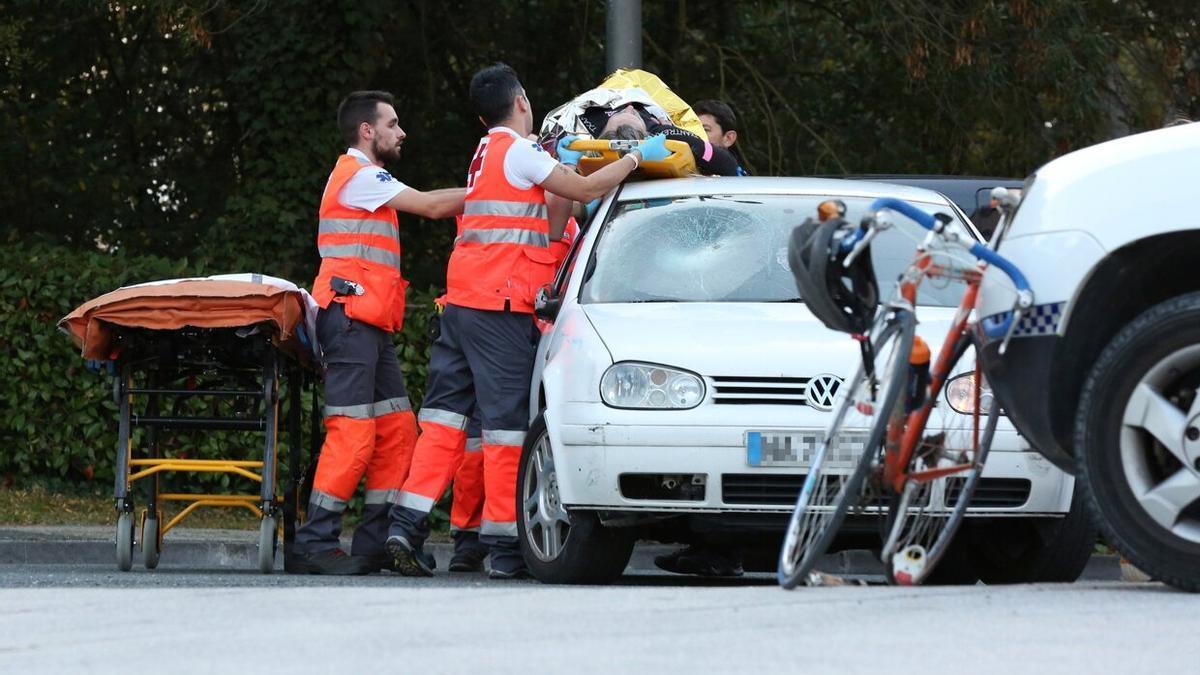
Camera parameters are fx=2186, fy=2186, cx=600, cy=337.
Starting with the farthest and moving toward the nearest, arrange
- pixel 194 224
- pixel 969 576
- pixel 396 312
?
pixel 194 224, pixel 396 312, pixel 969 576

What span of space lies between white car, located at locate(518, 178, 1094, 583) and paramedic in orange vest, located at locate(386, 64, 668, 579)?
0.81 ft

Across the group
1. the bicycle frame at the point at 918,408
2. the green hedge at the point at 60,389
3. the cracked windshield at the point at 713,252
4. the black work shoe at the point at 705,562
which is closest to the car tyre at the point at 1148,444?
the bicycle frame at the point at 918,408

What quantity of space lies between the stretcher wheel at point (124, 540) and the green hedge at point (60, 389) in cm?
364

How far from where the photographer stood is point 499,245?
9.01 meters

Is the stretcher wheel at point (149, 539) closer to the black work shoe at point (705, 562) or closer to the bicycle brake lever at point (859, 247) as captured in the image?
the black work shoe at point (705, 562)

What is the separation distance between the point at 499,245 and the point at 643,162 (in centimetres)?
70

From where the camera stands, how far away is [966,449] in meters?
6.54

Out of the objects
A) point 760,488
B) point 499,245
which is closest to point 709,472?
point 760,488

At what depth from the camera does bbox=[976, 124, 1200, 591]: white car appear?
19.6 ft

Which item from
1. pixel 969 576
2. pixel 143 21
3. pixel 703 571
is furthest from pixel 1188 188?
pixel 143 21

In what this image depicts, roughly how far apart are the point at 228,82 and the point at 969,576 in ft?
33.7

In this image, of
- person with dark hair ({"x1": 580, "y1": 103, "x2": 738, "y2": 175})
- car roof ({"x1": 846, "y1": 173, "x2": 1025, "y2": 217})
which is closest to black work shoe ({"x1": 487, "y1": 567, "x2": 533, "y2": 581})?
person with dark hair ({"x1": 580, "y1": 103, "x2": 738, "y2": 175})

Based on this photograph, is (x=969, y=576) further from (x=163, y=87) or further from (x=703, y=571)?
(x=163, y=87)

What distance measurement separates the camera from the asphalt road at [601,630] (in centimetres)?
479
